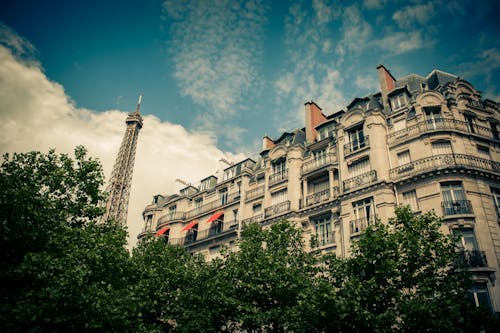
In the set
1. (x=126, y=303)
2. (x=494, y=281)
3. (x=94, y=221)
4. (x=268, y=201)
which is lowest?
(x=126, y=303)

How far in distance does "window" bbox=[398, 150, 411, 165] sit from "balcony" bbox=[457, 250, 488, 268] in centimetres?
660

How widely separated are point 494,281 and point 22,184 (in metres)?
22.2

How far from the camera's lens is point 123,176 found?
66688 millimetres

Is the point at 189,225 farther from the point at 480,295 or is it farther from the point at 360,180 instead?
the point at 480,295

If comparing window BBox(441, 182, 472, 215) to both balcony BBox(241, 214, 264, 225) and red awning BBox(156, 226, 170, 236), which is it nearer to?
balcony BBox(241, 214, 264, 225)

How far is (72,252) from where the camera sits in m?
14.2

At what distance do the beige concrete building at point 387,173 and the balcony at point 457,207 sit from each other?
0.05 meters

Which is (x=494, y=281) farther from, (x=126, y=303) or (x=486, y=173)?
(x=126, y=303)

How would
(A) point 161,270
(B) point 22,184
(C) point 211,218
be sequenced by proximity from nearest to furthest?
(B) point 22,184 → (A) point 161,270 → (C) point 211,218

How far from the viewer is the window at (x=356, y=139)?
24.6 metres

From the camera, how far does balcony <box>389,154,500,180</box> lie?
68.2 ft

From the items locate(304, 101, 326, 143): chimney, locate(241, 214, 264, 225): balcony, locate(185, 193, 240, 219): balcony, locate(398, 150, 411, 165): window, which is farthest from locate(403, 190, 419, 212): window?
locate(185, 193, 240, 219): balcony

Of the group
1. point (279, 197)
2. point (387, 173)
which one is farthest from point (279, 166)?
point (387, 173)

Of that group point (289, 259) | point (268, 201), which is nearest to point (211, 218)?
point (268, 201)
